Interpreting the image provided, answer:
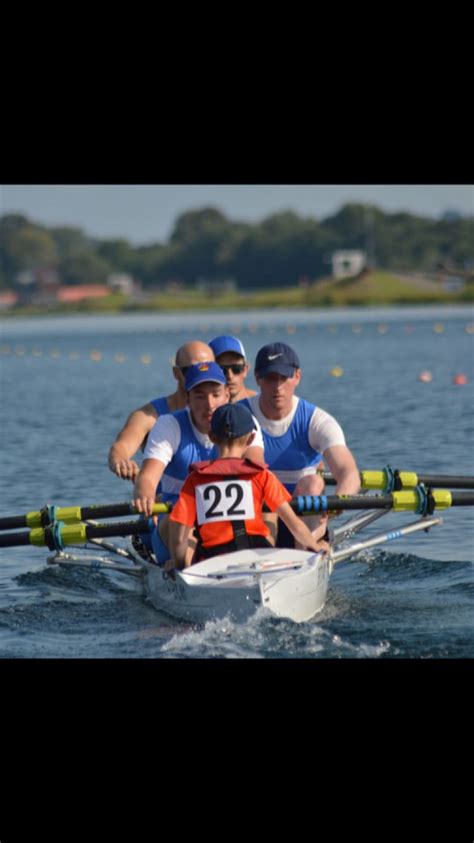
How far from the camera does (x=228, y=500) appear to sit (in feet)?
23.5

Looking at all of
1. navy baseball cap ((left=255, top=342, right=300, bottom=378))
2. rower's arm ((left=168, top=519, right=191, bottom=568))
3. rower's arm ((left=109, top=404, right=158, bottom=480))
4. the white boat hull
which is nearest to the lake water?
the white boat hull

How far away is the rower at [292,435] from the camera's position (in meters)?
8.00

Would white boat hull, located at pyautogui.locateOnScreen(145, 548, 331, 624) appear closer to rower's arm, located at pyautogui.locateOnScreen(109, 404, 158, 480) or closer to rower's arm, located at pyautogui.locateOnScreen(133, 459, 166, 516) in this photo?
rower's arm, located at pyautogui.locateOnScreen(133, 459, 166, 516)

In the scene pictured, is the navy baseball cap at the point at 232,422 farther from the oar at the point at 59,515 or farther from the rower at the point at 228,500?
the oar at the point at 59,515

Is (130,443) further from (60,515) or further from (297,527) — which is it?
(297,527)

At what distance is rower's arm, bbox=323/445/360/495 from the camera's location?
318 inches

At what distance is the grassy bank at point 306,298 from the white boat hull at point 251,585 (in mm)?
61319

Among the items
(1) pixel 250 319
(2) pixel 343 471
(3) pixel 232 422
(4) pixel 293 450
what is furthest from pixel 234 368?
(1) pixel 250 319

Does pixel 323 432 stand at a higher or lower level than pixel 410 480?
higher

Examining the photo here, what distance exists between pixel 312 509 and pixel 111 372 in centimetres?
2265

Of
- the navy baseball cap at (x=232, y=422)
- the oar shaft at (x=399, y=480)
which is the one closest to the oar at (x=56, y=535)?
the navy baseball cap at (x=232, y=422)

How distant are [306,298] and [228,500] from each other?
7343 cm

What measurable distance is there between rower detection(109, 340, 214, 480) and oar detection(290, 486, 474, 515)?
105 cm

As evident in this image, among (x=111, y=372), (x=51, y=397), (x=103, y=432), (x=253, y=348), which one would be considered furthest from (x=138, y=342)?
(x=103, y=432)
